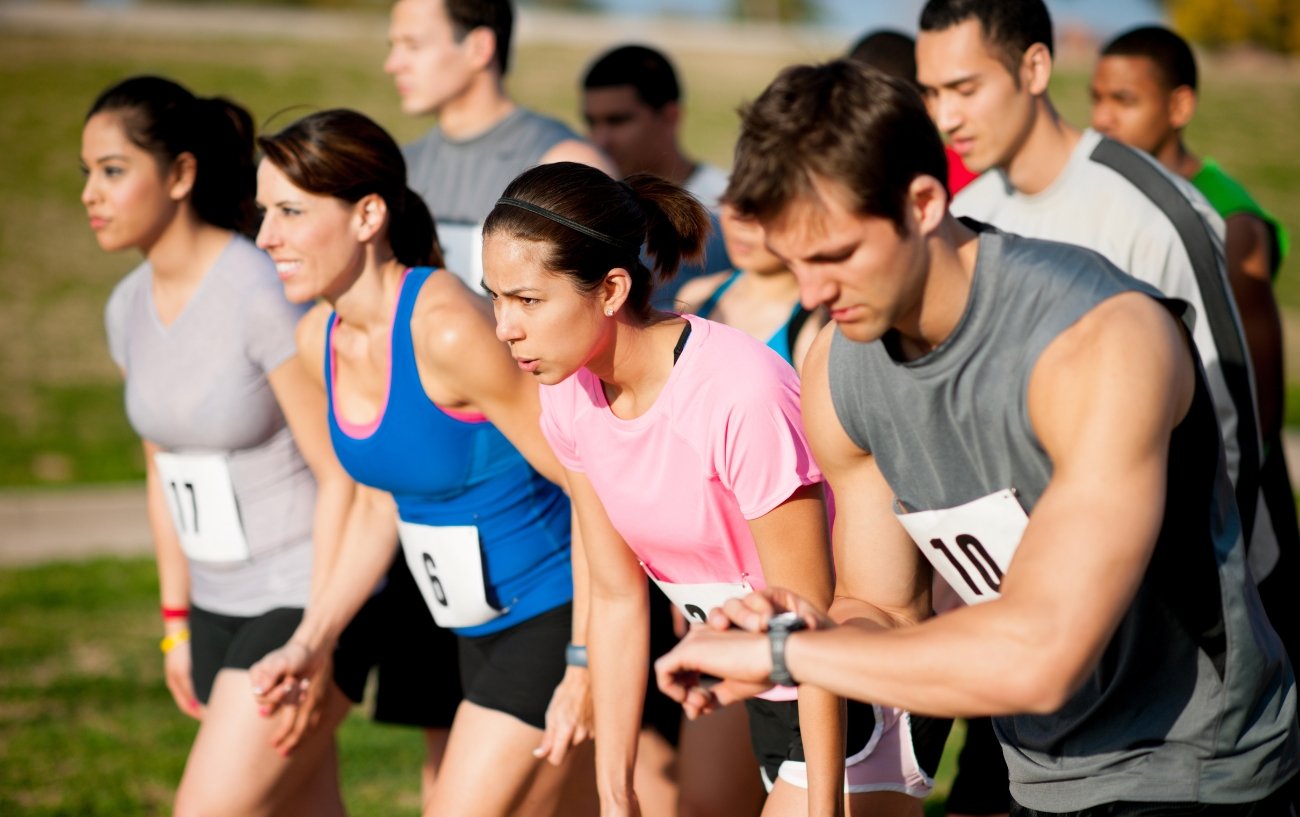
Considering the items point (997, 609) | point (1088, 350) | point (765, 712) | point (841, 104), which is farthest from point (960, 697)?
point (765, 712)

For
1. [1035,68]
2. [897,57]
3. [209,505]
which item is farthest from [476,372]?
[897,57]

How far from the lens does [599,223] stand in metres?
2.94

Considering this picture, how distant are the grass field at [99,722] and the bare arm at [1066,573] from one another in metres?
3.50

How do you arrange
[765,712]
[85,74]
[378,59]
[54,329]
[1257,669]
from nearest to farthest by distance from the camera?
[1257,669] → [765,712] → [54,329] → [85,74] → [378,59]

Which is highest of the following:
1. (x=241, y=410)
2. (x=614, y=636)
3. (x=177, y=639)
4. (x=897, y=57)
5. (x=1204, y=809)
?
(x=897, y=57)

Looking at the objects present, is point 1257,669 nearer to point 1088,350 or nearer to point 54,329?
point 1088,350

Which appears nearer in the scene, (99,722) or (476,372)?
(476,372)

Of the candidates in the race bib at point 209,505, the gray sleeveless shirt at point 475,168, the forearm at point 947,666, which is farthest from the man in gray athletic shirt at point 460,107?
the forearm at point 947,666

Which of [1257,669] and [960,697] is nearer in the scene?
[960,697]

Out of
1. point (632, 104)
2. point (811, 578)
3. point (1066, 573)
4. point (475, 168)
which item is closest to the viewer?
point (1066, 573)

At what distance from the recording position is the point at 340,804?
4168mm

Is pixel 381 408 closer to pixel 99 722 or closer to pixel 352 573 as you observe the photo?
pixel 352 573

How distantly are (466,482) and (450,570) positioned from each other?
24 centimetres

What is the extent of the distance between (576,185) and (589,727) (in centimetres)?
130
